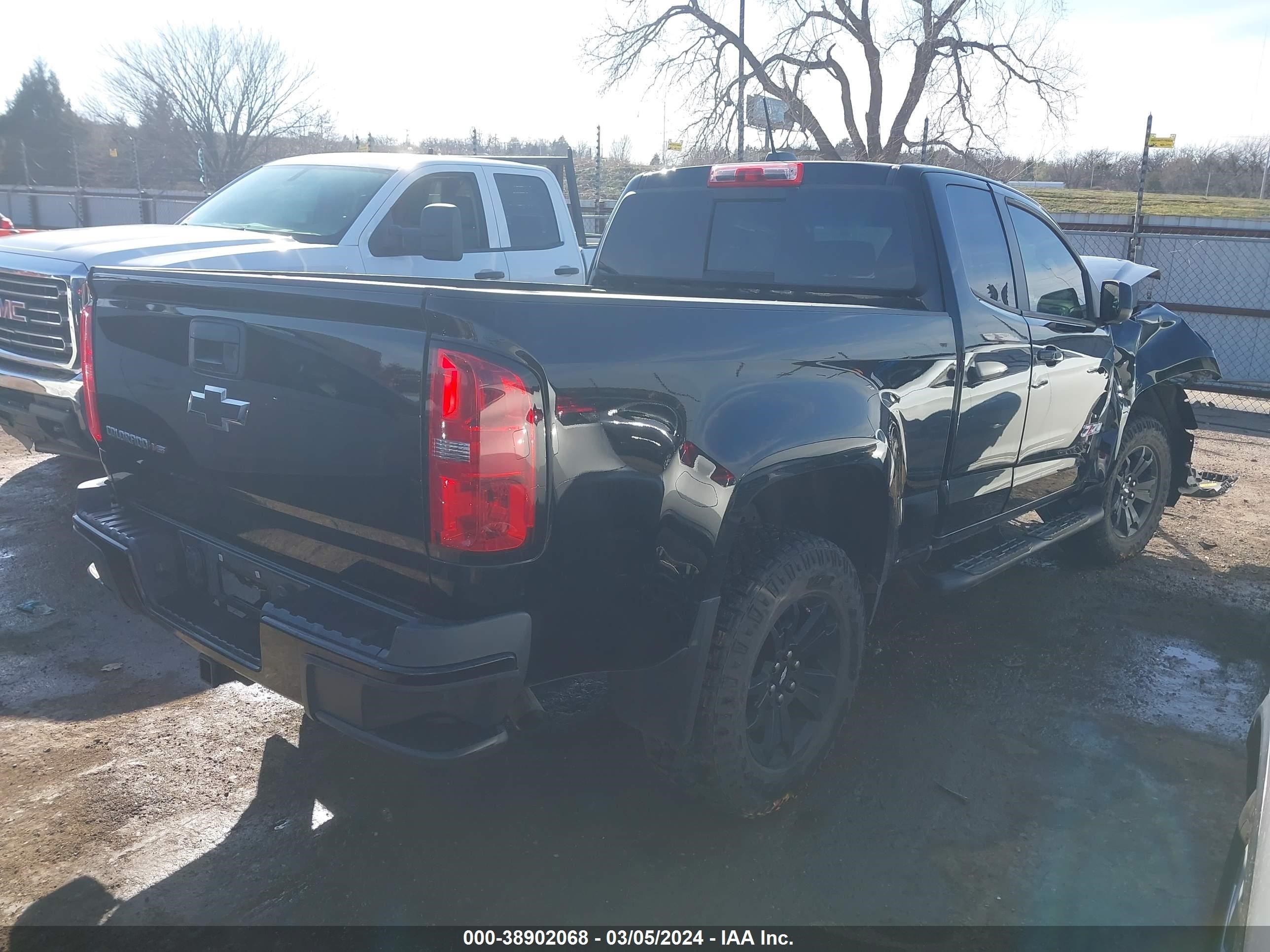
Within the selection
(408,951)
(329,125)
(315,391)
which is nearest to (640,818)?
(408,951)

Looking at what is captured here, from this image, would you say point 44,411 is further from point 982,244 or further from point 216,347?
point 982,244

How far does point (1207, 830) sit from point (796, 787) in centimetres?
131

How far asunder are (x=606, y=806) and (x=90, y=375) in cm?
221

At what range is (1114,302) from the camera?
15.6 feet

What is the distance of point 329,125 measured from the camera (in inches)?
1635

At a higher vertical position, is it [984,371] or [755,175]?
[755,175]

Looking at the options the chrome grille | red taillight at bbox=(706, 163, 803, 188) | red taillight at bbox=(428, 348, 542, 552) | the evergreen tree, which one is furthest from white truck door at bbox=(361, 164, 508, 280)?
the evergreen tree

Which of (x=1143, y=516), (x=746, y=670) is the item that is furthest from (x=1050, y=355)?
(x=746, y=670)

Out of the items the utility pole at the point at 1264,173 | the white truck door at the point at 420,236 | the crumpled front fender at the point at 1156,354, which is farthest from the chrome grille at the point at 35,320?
the utility pole at the point at 1264,173

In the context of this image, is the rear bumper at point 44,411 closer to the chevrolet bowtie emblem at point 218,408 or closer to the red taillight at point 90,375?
the red taillight at point 90,375

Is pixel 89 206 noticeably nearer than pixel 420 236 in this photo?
No

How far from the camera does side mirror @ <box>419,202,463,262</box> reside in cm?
616

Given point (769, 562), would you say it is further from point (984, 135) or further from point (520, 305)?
point (984, 135)

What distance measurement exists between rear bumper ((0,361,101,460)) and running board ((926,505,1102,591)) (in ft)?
14.1
